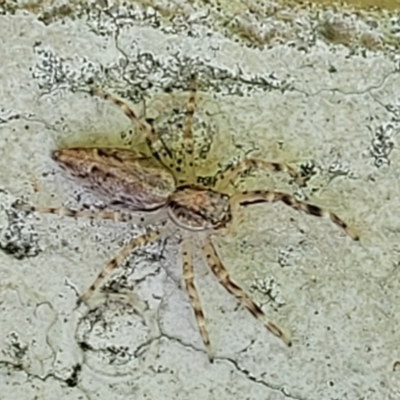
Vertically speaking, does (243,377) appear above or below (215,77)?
below

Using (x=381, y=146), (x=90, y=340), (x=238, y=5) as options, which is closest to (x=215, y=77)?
(x=238, y=5)

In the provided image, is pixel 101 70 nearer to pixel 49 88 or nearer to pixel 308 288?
pixel 49 88

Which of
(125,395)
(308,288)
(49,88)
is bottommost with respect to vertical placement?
(125,395)

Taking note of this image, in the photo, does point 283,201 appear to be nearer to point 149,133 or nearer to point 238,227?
point 238,227

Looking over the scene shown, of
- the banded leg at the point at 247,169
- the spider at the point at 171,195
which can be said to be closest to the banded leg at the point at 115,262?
the spider at the point at 171,195

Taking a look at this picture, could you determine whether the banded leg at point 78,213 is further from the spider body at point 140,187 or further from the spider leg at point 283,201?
the spider leg at point 283,201

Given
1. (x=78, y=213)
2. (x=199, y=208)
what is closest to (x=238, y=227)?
(x=199, y=208)
